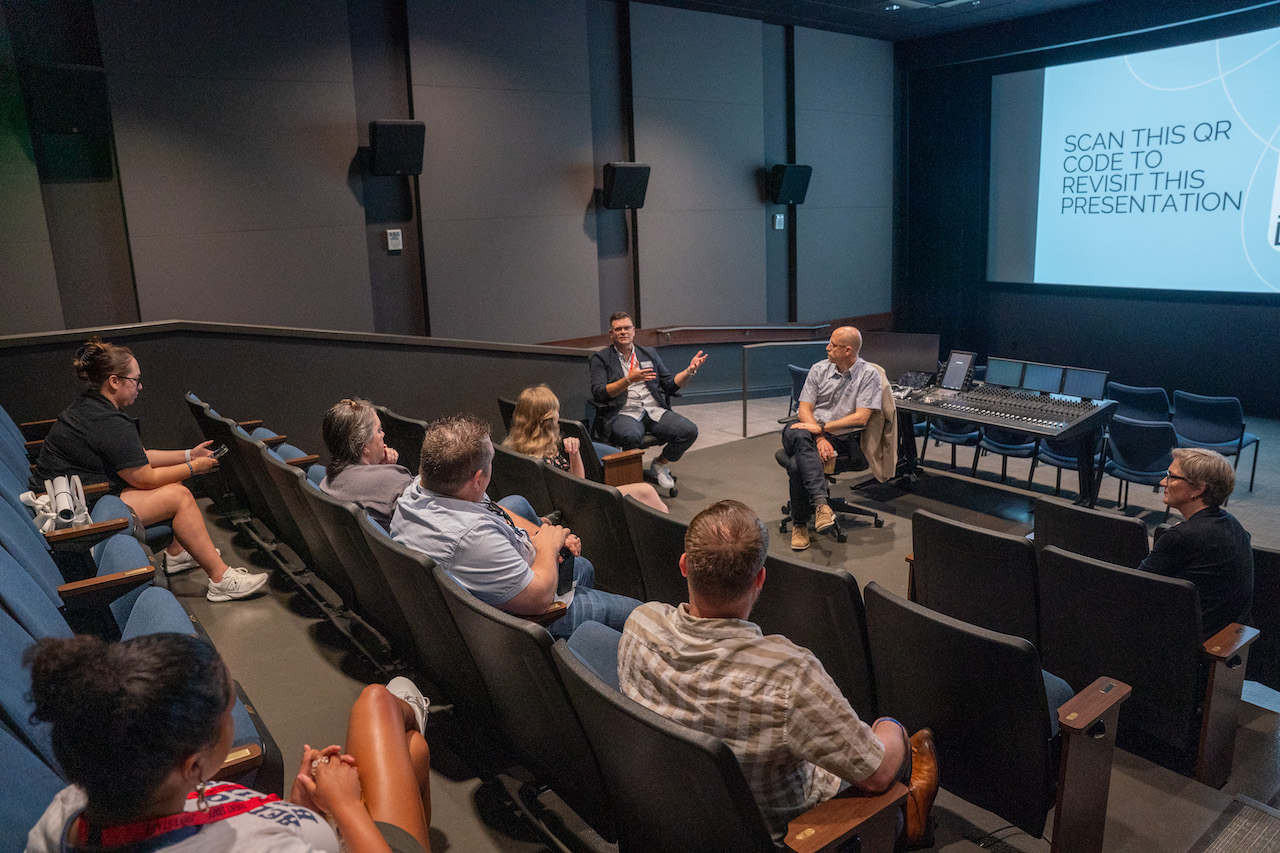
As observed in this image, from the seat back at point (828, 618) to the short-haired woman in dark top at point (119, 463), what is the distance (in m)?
2.34

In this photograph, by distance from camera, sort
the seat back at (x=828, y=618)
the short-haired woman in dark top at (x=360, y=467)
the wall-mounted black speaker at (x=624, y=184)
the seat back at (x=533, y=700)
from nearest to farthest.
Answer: the seat back at (x=533, y=700) < the seat back at (x=828, y=618) < the short-haired woman in dark top at (x=360, y=467) < the wall-mounted black speaker at (x=624, y=184)

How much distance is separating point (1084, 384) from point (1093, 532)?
2572 millimetres

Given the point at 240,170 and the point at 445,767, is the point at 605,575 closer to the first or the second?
the point at 445,767

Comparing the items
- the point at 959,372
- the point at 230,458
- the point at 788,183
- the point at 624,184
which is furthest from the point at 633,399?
the point at 788,183

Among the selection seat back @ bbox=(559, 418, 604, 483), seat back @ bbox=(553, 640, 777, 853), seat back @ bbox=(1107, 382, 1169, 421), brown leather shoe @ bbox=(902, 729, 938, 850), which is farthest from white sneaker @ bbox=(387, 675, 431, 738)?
seat back @ bbox=(1107, 382, 1169, 421)

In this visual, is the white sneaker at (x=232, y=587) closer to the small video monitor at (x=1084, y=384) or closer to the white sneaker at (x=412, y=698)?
the white sneaker at (x=412, y=698)

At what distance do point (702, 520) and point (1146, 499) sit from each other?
5.13m

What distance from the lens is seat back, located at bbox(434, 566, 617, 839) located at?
75.6 inches

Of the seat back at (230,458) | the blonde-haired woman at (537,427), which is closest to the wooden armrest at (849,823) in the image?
the blonde-haired woman at (537,427)

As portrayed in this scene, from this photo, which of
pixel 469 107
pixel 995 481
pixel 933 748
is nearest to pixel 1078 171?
pixel 995 481

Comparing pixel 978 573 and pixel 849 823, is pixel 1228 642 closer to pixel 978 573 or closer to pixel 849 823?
pixel 978 573

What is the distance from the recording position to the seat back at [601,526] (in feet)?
10.7

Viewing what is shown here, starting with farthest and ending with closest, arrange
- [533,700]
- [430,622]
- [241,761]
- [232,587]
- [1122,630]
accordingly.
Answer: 1. [232,587]
2. [1122,630]
3. [430,622]
4. [533,700]
5. [241,761]

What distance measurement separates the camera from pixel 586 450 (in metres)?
4.71
